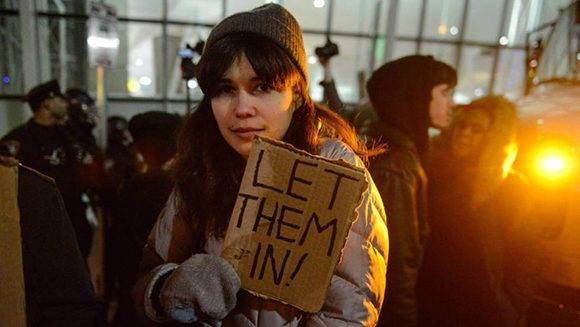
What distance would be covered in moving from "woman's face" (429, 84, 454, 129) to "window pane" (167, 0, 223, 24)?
284 inches

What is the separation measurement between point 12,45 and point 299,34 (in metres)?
8.52

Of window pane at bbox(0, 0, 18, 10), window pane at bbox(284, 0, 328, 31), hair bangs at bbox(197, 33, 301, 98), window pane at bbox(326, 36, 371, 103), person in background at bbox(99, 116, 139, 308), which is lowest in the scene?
person in background at bbox(99, 116, 139, 308)

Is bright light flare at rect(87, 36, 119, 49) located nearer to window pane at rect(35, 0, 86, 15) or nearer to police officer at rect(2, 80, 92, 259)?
police officer at rect(2, 80, 92, 259)

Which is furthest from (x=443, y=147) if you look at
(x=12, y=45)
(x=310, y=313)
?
(x=12, y=45)

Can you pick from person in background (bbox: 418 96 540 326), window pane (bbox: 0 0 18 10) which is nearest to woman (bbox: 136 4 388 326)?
person in background (bbox: 418 96 540 326)

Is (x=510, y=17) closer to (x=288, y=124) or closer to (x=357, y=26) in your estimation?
(x=357, y=26)

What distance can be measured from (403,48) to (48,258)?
953 cm

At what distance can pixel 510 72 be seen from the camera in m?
10.6

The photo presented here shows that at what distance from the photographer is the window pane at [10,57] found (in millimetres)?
7816

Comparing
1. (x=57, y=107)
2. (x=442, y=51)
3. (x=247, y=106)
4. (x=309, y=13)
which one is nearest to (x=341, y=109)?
(x=247, y=106)

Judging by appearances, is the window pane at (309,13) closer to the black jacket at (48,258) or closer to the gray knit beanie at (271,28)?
the gray knit beanie at (271,28)

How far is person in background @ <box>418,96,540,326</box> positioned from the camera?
103 inches

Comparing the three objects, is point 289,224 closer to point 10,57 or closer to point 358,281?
point 358,281

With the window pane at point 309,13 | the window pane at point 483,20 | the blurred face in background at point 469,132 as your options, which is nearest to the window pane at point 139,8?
the window pane at point 309,13
